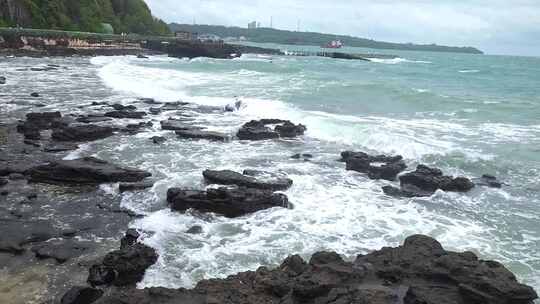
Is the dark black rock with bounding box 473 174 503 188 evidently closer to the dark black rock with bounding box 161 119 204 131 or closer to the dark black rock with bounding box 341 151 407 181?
the dark black rock with bounding box 341 151 407 181

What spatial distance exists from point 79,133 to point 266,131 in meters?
6.83

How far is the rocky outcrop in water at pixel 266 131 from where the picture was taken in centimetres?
1994

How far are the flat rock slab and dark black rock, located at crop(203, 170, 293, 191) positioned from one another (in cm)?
195

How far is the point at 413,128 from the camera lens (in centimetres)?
2261

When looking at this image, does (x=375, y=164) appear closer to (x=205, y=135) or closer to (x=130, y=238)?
(x=205, y=135)

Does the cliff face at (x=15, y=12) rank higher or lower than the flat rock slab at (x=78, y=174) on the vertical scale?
higher

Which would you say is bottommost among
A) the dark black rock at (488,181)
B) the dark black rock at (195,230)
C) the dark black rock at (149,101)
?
the dark black rock at (149,101)

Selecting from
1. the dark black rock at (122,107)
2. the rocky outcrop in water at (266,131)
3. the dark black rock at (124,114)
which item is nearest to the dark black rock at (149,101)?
the dark black rock at (122,107)

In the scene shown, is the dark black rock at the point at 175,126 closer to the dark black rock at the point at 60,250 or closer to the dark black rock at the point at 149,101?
the dark black rock at the point at 149,101

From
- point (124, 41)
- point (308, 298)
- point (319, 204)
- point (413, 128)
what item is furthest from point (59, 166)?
point (124, 41)

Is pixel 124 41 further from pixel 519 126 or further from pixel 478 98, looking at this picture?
pixel 519 126

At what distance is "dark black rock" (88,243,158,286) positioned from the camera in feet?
27.3

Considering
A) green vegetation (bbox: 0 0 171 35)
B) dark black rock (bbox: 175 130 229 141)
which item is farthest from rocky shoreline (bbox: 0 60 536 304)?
green vegetation (bbox: 0 0 171 35)

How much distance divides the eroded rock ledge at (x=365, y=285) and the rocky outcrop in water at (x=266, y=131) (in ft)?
39.4
